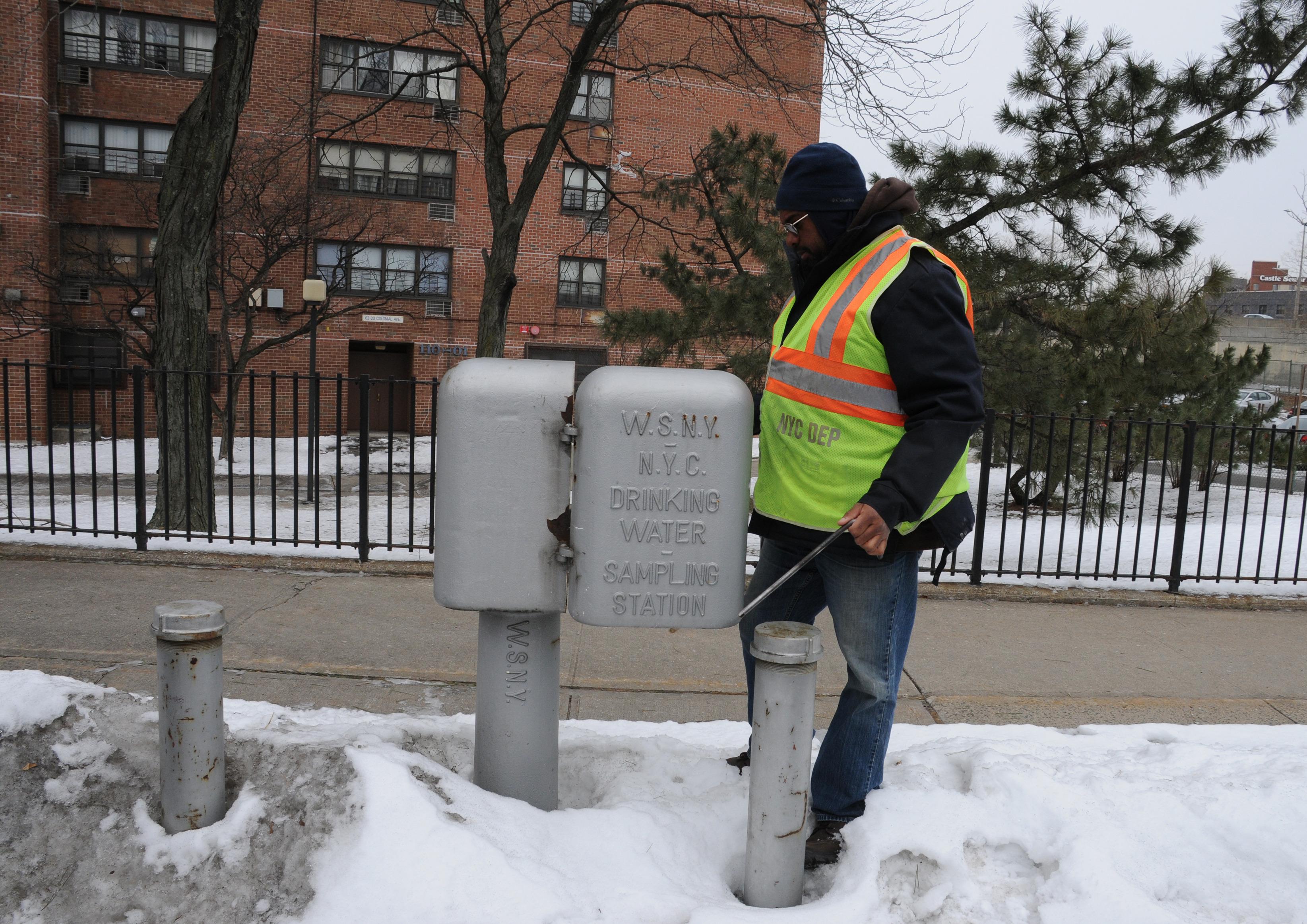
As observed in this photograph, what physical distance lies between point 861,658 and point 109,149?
26.8 m

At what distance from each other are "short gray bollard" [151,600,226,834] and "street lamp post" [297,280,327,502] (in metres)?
4.23

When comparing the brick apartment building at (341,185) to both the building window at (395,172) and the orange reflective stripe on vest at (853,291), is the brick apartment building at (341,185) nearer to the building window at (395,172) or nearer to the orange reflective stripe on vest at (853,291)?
the building window at (395,172)

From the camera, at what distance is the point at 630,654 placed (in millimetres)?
4516

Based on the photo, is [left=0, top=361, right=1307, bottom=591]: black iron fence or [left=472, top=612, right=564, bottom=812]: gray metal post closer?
[left=472, top=612, right=564, bottom=812]: gray metal post

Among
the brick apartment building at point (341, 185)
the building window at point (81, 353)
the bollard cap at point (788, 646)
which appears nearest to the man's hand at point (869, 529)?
the bollard cap at point (788, 646)

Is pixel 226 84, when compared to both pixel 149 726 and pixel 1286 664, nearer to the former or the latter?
pixel 149 726

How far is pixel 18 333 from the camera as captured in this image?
2308cm

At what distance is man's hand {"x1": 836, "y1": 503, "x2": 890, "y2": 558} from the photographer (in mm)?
2191

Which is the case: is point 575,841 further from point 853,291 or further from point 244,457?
point 244,457

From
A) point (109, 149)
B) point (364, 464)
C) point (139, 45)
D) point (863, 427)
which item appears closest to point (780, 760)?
point (863, 427)

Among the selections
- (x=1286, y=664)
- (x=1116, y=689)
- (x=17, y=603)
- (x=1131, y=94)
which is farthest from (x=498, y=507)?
(x=1131, y=94)

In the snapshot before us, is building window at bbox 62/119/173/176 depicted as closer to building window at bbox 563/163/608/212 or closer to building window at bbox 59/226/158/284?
building window at bbox 59/226/158/284

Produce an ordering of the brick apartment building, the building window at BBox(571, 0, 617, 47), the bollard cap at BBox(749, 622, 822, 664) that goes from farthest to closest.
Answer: the brick apartment building < the building window at BBox(571, 0, 617, 47) < the bollard cap at BBox(749, 622, 822, 664)

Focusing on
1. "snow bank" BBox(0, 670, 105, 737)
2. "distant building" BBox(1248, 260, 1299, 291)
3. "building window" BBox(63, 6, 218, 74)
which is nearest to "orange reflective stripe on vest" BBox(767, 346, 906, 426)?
"snow bank" BBox(0, 670, 105, 737)
